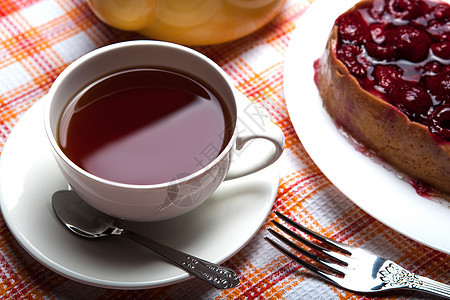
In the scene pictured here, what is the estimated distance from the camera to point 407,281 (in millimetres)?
1010

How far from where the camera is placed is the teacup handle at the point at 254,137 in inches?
38.7

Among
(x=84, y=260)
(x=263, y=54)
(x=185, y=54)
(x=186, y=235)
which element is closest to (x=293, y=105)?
(x=263, y=54)

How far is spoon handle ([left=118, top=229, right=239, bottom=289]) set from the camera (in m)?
0.92

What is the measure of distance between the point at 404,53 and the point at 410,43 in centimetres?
3

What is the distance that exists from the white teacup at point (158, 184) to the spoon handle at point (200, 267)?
56 mm

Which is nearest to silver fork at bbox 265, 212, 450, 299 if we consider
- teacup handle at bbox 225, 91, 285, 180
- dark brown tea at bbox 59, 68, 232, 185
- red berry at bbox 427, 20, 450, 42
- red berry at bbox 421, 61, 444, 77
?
teacup handle at bbox 225, 91, 285, 180

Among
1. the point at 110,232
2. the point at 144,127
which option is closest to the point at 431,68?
the point at 144,127

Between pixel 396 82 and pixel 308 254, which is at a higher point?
pixel 396 82

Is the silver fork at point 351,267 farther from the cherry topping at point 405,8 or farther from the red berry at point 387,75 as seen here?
the cherry topping at point 405,8

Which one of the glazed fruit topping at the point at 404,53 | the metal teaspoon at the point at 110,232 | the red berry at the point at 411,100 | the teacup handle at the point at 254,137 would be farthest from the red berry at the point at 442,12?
the metal teaspoon at the point at 110,232

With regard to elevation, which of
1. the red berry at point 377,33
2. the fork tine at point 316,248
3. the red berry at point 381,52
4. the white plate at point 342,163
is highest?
the red berry at point 377,33

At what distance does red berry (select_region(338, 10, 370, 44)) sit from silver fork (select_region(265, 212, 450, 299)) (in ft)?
1.65

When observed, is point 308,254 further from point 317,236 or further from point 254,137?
point 254,137

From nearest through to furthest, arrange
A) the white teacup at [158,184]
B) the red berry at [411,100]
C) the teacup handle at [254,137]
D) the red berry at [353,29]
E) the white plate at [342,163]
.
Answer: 1. the white teacup at [158,184]
2. the teacup handle at [254,137]
3. the white plate at [342,163]
4. the red berry at [411,100]
5. the red berry at [353,29]
